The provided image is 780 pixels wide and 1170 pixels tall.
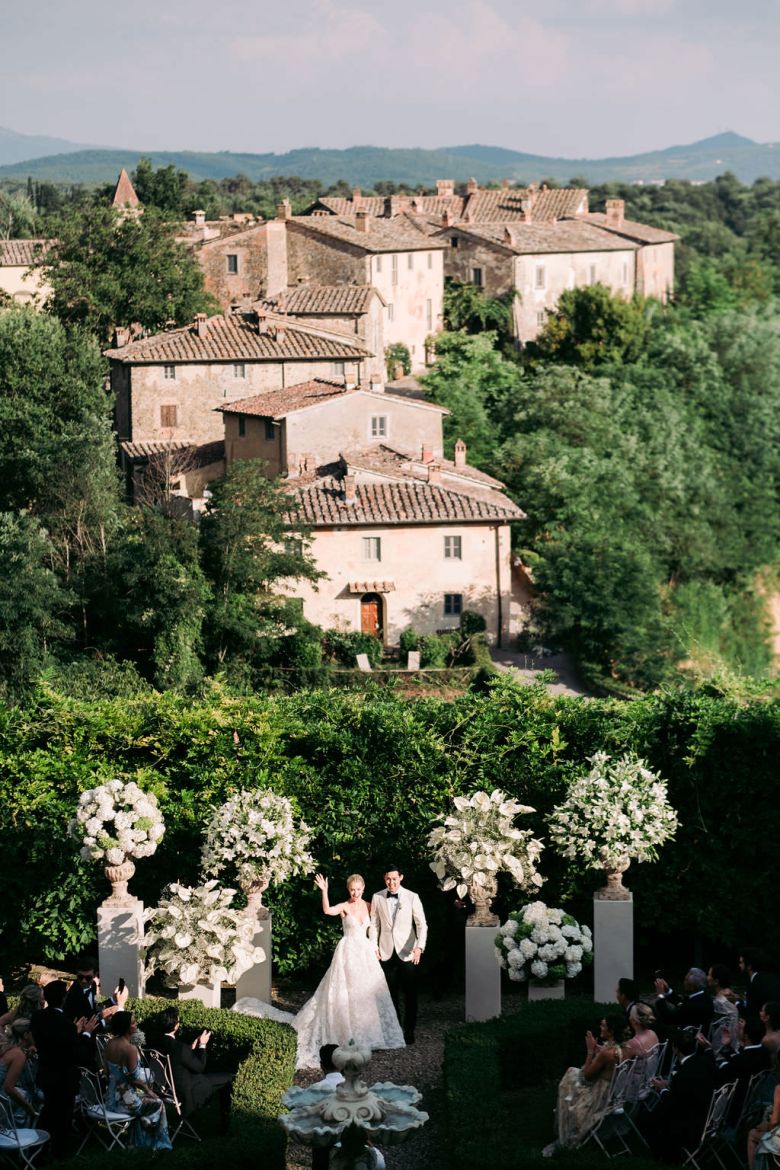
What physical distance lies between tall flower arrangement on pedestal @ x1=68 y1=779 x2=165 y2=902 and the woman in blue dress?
11.9 ft

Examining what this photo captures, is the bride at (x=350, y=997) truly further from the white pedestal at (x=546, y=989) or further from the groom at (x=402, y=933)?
the white pedestal at (x=546, y=989)

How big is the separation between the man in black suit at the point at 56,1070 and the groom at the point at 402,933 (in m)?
3.70

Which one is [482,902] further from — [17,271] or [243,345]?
[17,271]

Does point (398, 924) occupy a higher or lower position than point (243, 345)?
lower

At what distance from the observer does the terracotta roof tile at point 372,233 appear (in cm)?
6894

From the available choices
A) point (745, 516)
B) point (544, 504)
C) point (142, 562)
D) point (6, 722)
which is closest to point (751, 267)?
point (745, 516)

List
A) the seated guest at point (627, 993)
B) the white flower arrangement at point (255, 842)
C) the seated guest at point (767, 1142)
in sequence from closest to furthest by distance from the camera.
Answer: the seated guest at point (767, 1142) → the seated guest at point (627, 993) → the white flower arrangement at point (255, 842)

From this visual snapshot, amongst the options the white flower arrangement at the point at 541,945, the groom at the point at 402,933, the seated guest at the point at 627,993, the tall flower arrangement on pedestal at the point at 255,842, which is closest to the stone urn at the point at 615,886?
the white flower arrangement at the point at 541,945

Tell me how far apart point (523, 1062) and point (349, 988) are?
182 cm

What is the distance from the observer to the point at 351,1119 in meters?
11.0

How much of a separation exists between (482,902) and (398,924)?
1010 mm

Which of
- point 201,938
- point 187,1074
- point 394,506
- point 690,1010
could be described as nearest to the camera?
point 187,1074

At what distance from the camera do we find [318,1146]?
1141 centimetres

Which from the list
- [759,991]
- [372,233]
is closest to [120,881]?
[759,991]
